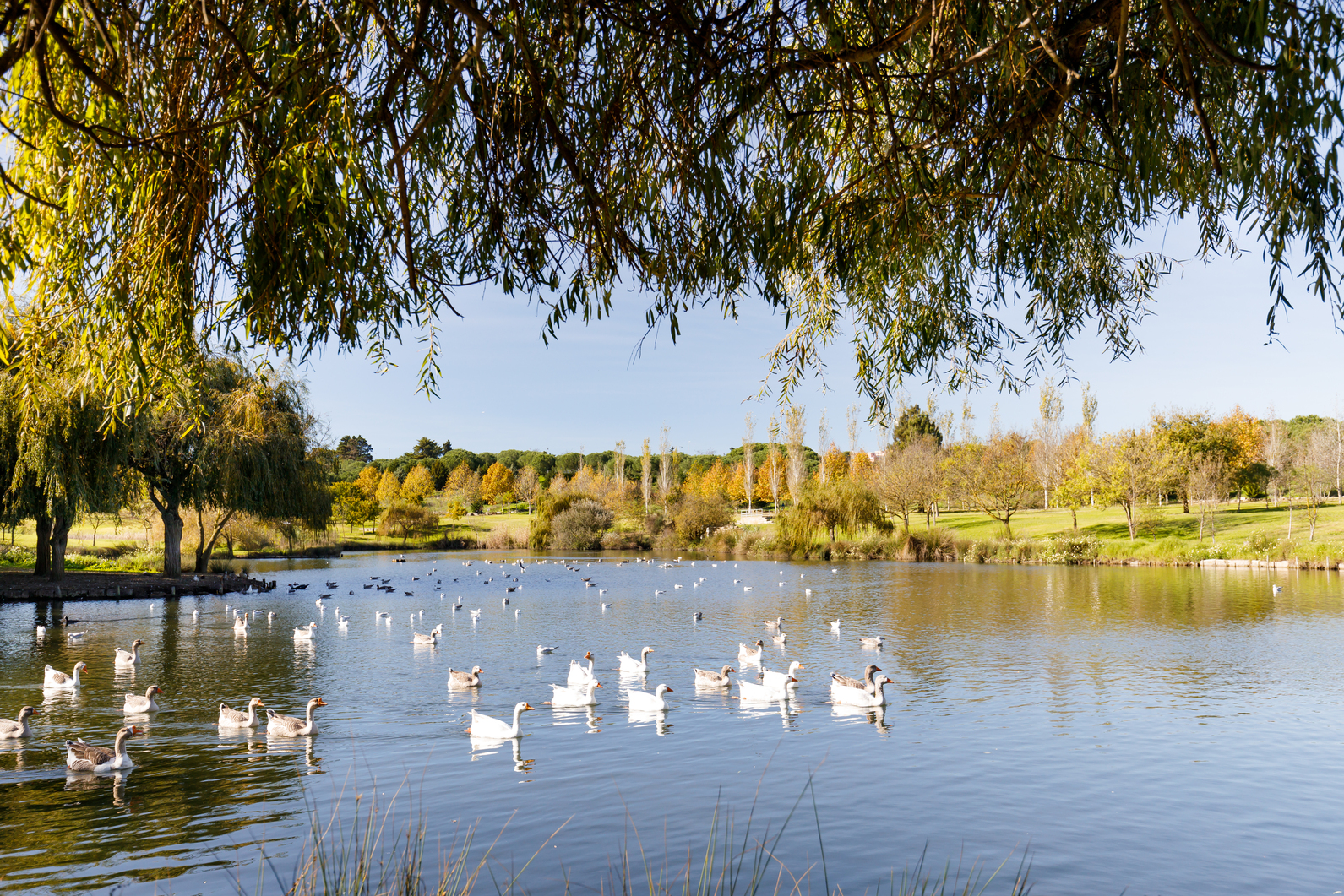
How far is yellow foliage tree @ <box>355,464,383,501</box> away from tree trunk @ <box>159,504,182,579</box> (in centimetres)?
4062

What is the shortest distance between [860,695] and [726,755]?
3458 millimetres

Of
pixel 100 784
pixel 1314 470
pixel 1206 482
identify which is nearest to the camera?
pixel 100 784

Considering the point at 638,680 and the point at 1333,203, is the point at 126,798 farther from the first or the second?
the point at 1333,203

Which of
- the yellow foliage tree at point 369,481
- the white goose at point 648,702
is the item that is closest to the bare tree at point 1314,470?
the white goose at point 648,702

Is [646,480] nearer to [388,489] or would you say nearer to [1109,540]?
[388,489]

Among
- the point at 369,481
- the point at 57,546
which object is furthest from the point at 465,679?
the point at 369,481

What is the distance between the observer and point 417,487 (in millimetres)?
78438

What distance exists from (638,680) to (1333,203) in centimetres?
1363

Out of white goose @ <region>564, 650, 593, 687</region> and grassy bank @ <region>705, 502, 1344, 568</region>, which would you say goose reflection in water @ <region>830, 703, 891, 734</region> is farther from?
grassy bank @ <region>705, 502, 1344, 568</region>

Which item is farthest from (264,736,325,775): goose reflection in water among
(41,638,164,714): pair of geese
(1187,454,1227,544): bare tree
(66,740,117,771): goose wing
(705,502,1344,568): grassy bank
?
(1187,454,1227,544): bare tree

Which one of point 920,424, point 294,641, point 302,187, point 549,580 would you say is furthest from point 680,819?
point 920,424

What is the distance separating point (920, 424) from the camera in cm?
7206

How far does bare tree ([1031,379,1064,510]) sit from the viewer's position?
2206 inches

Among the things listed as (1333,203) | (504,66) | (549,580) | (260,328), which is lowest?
(549,580)
